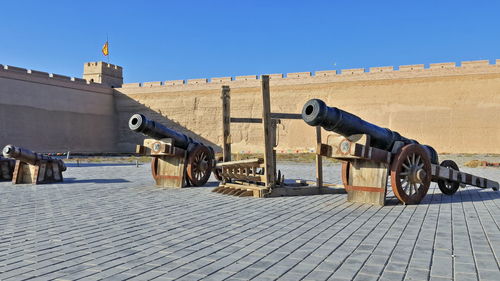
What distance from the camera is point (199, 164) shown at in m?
10.1

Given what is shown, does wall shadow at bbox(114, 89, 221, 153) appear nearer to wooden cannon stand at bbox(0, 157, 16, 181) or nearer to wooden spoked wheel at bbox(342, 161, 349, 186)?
wooden cannon stand at bbox(0, 157, 16, 181)

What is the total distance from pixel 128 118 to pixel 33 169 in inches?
1225

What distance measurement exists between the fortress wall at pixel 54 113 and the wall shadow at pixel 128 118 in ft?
2.03

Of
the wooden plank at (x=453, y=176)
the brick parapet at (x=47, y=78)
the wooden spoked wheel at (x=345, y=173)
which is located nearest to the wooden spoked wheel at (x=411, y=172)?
the wooden plank at (x=453, y=176)

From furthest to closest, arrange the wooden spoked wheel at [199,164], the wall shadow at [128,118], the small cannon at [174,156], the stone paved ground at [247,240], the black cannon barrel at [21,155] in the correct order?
the wall shadow at [128,118], the black cannon barrel at [21,155], the wooden spoked wheel at [199,164], the small cannon at [174,156], the stone paved ground at [247,240]

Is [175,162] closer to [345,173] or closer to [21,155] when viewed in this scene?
[21,155]

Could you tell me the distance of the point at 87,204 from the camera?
687 cm

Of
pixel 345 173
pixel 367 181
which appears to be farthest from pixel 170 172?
pixel 367 181

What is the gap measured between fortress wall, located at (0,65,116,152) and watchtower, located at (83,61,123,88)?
483 centimetres

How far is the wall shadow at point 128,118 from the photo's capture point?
40281 mm

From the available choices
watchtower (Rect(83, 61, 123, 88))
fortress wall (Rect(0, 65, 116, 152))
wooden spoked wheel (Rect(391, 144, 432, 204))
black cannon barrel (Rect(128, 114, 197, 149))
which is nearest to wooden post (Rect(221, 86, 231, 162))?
black cannon barrel (Rect(128, 114, 197, 149))

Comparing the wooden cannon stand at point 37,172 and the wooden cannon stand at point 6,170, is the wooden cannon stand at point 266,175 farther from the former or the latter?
the wooden cannon stand at point 6,170

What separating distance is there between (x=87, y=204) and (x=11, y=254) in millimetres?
3149

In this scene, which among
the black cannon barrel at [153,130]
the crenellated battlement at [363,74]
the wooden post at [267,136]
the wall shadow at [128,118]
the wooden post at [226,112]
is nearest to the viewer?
the wooden post at [267,136]
